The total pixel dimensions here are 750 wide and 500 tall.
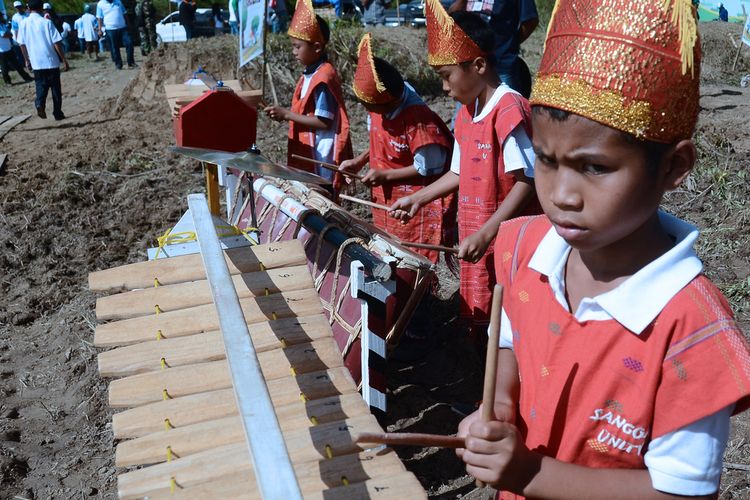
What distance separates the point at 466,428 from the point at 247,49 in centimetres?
432

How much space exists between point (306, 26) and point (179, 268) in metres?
2.52

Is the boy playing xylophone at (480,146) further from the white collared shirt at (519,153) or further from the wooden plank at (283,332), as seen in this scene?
the wooden plank at (283,332)

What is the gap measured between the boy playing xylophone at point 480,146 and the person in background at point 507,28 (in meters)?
1.55

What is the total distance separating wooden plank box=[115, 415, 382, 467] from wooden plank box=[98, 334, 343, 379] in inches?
11.3

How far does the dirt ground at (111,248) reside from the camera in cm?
345

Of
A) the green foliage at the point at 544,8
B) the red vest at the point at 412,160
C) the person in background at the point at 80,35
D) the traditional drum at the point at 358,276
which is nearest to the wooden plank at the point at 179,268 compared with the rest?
the traditional drum at the point at 358,276

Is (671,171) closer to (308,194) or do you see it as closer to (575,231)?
(575,231)

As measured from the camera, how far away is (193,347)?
2.33m

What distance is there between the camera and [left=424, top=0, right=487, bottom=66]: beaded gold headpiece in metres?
3.00

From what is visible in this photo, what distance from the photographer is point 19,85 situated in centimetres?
1599

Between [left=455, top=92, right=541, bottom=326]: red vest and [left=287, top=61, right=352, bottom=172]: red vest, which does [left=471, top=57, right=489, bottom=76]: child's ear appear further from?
[left=287, top=61, right=352, bottom=172]: red vest

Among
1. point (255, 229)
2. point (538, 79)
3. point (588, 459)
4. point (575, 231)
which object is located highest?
point (538, 79)

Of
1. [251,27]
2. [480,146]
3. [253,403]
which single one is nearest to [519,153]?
[480,146]

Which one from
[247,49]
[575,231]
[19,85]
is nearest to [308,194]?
[247,49]
